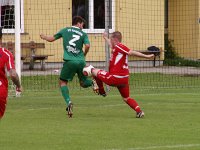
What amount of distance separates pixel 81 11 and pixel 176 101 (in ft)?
44.6

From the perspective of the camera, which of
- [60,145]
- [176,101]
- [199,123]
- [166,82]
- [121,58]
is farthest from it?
[166,82]

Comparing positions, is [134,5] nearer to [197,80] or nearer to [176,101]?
[197,80]

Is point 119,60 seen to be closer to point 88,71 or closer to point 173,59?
point 88,71

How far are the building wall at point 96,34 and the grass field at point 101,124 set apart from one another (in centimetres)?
992

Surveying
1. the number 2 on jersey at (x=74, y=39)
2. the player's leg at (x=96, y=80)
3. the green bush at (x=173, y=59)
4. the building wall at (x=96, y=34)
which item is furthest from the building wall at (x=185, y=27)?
the number 2 on jersey at (x=74, y=39)

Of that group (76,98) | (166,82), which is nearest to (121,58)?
(76,98)

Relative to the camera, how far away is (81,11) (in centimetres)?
3312

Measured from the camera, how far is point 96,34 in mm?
32812

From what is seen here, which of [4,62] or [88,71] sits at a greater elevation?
[4,62]

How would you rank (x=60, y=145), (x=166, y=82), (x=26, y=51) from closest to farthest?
(x=60, y=145)
(x=166, y=82)
(x=26, y=51)

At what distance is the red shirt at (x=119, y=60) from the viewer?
16641 mm

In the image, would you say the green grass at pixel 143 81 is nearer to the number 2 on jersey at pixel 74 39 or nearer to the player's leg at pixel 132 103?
the number 2 on jersey at pixel 74 39

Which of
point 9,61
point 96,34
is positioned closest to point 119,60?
point 9,61

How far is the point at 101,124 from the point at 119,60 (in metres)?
1.80
